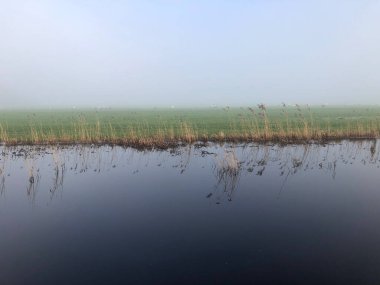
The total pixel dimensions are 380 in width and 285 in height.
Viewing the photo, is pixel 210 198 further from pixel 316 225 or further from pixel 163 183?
pixel 316 225

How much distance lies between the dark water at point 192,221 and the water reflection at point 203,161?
10 cm

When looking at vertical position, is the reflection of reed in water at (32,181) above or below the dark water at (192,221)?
above

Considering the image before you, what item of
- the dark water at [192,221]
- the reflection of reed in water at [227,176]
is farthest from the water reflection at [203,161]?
the dark water at [192,221]

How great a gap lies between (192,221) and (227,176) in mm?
5120

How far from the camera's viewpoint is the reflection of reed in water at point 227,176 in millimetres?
12211

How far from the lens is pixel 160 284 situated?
6422 millimetres

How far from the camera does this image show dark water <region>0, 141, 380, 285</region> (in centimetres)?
684

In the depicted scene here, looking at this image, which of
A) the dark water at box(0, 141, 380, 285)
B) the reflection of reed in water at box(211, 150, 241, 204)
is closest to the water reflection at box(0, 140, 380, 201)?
the reflection of reed in water at box(211, 150, 241, 204)

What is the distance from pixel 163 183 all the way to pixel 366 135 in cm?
1807

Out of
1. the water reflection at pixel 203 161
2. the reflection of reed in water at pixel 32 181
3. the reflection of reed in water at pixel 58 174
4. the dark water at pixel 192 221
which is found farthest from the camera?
the water reflection at pixel 203 161

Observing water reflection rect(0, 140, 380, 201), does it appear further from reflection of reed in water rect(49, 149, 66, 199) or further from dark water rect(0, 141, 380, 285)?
dark water rect(0, 141, 380, 285)

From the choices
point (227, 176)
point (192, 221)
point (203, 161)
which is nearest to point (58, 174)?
point (203, 161)

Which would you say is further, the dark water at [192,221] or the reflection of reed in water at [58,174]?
the reflection of reed in water at [58,174]

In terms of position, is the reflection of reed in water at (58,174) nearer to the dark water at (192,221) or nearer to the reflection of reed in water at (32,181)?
the dark water at (192,221)
